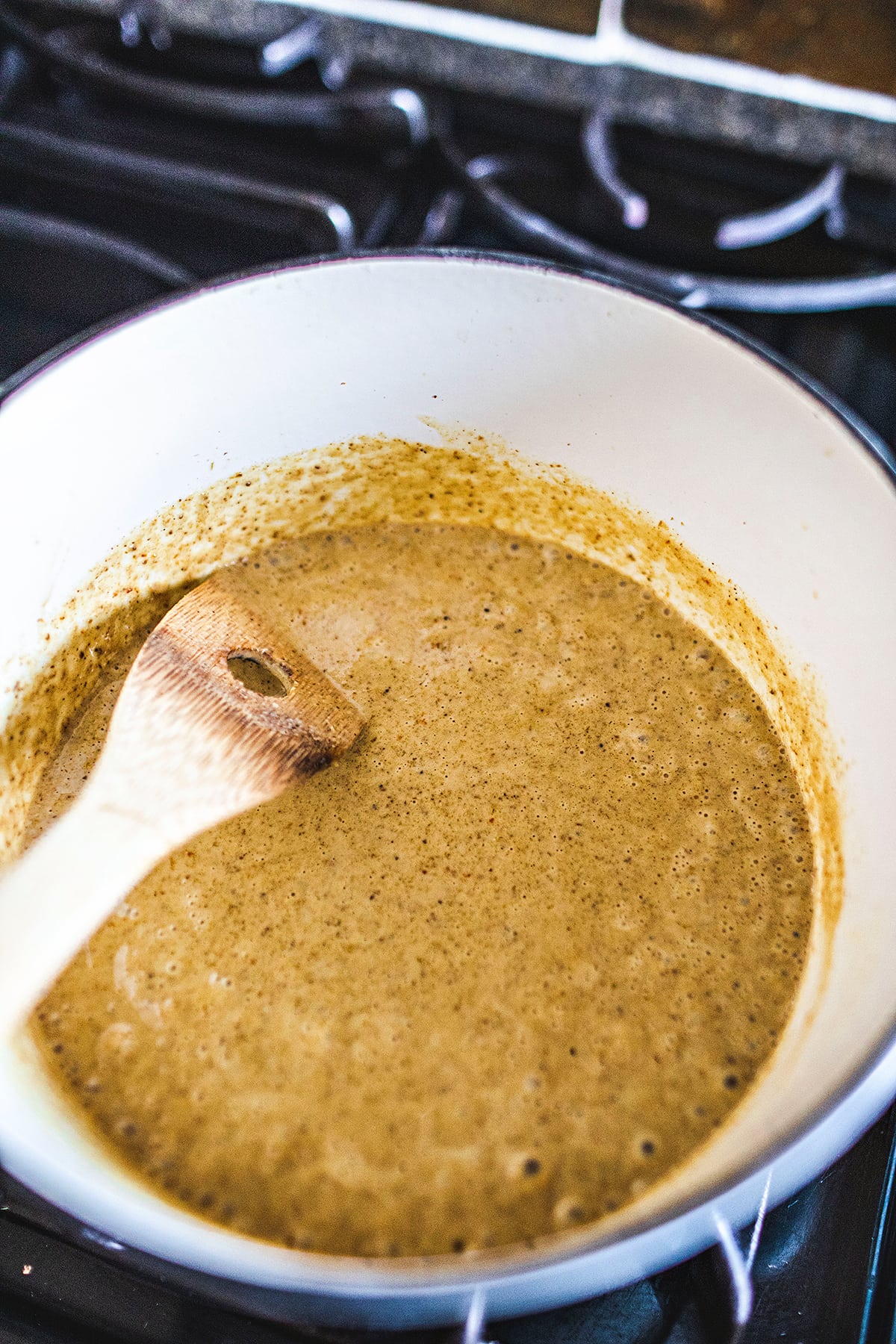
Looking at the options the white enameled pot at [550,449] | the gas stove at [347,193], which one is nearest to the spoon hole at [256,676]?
the white enameled pot at [550,449]

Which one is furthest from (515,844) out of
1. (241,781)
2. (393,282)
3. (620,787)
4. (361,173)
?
(361,173)

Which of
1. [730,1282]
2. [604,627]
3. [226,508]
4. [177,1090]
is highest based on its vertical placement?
[604,627]

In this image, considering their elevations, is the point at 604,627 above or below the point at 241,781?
above

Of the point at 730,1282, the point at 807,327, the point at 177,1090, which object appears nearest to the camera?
the point at 730,1282

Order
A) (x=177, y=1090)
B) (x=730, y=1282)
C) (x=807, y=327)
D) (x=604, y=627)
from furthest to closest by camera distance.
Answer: (x=807, y=327) < (x=604, y=627) < (x=177, y=1090) < (x=730, y=1282)

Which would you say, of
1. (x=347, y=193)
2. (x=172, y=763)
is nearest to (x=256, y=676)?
(x=172, y=763)

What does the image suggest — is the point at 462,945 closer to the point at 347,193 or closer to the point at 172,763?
the point at 172,763

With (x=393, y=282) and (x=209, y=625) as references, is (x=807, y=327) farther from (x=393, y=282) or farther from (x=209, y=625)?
(x=209, y=625)
